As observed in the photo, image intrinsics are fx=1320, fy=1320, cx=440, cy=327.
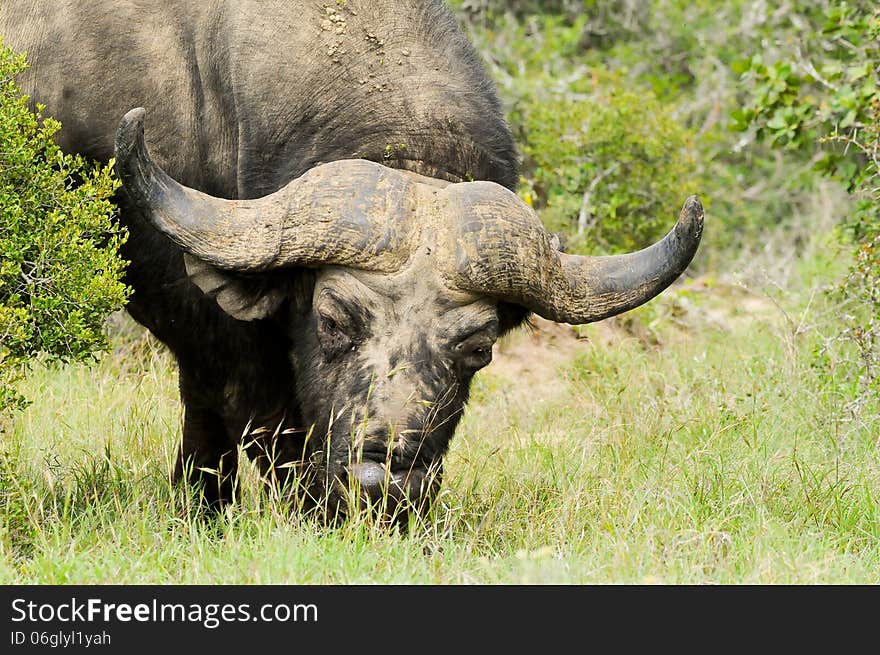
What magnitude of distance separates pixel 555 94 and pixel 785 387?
3972 mm

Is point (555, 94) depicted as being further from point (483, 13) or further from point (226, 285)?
point (226, 285)

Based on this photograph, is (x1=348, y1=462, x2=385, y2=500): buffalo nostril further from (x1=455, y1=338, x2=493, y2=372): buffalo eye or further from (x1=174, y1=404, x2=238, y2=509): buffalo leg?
(x1=174, y1=404, x2=238, y2=509): buffalo leg

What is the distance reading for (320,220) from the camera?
5.02m

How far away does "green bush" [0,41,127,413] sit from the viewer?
5.18m

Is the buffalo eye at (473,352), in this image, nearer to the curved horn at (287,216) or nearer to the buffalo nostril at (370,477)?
the curved horn at (287,216)

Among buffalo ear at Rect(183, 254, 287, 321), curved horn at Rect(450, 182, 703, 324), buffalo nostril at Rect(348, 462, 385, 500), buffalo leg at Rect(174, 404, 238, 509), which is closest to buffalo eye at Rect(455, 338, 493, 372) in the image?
curved horn at Rect(450, 182, 703, 324)

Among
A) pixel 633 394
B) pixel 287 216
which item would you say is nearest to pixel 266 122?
pixel 287 216

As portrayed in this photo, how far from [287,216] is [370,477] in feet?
3.50

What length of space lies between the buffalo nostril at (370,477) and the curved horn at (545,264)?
0.76 m

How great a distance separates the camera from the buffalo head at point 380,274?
4.88 meters

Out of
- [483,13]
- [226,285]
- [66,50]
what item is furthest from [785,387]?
[483,13]

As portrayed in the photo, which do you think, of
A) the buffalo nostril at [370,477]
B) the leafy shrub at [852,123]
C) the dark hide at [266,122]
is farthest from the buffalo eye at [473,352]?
→ the leafy shrub at [852,123]

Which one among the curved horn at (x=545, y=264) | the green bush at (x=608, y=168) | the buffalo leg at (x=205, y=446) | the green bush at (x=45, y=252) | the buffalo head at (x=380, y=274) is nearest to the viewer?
the buffalo head at (x=380, y=274)
